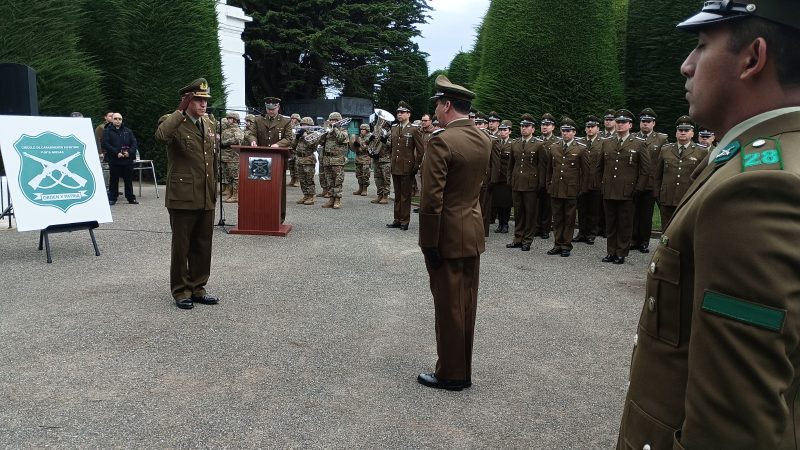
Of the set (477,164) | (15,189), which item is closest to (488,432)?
(477,164)

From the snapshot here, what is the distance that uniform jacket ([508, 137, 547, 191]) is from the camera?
10.0 meters

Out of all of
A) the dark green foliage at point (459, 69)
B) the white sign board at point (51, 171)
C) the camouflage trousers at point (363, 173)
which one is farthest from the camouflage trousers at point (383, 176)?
the dark green foliage at point (459, 69)

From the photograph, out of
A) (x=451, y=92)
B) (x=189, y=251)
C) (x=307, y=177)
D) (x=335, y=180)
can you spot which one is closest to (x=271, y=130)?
A: (x=335, y=180)

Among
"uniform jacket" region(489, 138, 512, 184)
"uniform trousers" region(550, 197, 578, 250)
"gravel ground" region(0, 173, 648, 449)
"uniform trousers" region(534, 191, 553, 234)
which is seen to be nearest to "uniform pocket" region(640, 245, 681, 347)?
"gravel ground" region(0, 173, 648, 449)

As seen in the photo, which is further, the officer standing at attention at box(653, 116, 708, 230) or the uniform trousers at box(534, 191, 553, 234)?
the uniform trousers at box(534, 191, 553, 234)

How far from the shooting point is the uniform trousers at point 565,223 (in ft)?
30.7

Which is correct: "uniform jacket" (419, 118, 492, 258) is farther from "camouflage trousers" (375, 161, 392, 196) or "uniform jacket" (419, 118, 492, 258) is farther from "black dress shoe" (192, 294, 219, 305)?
"camouflage trousers" (375, 161, 392, 196)

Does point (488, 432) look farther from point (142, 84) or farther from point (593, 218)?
point (142, 84)

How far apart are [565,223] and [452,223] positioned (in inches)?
228

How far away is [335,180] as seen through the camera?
13680 millimetres

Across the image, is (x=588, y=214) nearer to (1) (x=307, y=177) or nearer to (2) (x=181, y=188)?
(1) (x=307, y=177)

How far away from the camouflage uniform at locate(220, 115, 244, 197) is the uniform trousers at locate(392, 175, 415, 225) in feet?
13.7

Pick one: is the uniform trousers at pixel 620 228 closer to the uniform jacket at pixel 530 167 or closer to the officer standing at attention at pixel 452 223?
the uniform jacket at pixel 530 167

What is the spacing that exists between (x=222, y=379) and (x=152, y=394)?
46 cm
